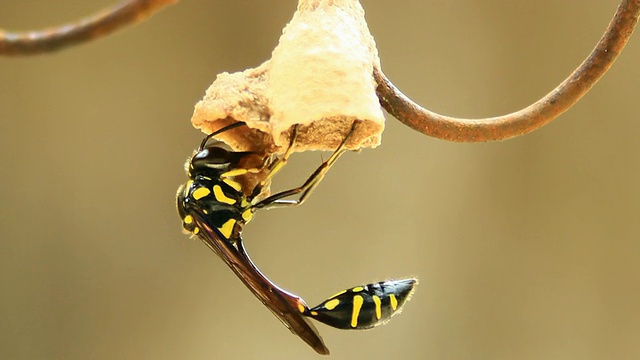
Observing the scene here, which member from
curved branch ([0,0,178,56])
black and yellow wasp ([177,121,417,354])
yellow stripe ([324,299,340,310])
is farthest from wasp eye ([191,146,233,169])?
curved branch ([0,0,178,56])

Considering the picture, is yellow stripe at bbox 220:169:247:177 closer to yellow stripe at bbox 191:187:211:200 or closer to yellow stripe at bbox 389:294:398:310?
yellow stripe at bbox 191:187:211:200

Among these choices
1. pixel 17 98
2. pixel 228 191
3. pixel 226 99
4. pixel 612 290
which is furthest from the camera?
pixel 612 290

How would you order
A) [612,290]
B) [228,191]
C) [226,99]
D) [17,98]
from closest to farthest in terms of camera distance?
[226,99] < [228,191] < [17,98] < [612,290]

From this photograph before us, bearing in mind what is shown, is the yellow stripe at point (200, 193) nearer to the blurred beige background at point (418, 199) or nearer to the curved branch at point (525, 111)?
the curved branch at point (525, 111)

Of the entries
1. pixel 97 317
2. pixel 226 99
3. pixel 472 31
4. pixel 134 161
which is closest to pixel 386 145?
pixel 472 31

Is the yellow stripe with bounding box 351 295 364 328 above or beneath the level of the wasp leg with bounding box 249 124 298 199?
beneath

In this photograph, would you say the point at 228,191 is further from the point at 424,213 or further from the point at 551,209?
the point at 551,209
